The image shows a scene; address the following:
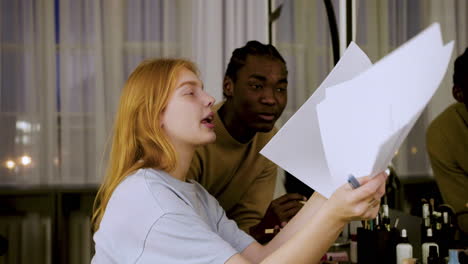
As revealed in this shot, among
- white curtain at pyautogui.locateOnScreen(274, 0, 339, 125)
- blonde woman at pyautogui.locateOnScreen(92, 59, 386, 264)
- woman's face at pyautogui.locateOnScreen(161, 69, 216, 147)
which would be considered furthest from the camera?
white curtain at pyautogui.locateOnScreen(274, 0, 339, 125)

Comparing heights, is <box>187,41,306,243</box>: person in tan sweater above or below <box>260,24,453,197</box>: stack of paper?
below

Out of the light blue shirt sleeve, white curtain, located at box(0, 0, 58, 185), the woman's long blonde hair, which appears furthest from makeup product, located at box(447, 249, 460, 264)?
white curtain, located at box(0, 0, 58, 185)

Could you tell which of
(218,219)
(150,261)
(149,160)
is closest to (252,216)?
(218,219)

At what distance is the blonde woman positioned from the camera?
1107mm

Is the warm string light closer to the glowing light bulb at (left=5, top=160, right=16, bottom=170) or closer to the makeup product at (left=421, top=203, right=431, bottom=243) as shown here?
the glowing light bulb at (left=5, top=160, right=16, bottom=170)

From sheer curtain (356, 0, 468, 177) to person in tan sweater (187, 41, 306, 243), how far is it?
1.11 ft

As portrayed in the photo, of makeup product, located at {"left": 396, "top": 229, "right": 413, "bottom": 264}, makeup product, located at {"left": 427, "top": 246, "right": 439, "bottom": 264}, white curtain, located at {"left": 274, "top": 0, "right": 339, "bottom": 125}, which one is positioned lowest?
makeup product, located at {"left": 396, "top": 229, "right": 413, "bottom": 264}

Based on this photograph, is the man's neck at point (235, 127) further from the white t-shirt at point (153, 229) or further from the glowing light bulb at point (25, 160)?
the glowing light bulb at point (25, 160)

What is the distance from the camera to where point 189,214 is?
1188 mm

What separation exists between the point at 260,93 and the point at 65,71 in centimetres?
187

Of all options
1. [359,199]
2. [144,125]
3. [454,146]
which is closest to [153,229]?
[144,125]

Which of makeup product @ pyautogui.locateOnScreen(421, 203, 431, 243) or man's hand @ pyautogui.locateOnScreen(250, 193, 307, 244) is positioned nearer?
makeup product @ pyautogui.locateOnScreen(421, 203, 431, 243)

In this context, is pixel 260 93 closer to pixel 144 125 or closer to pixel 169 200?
pixel 144 125

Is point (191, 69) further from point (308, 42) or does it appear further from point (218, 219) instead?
point (308, 42)
